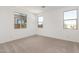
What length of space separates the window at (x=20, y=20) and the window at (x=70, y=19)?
126 inches

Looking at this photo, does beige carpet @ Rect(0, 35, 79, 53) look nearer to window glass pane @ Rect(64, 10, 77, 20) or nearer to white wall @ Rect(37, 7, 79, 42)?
white wall @ Rect(37, 7, 79, 42)

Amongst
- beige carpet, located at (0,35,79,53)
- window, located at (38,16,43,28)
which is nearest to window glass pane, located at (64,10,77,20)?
beige carpet, located at (0,35,79,53)

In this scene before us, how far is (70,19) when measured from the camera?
540cm

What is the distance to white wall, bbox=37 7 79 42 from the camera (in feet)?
17.0

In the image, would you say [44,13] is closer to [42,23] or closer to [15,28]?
[42,23]

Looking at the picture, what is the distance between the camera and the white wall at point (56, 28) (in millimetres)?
5195

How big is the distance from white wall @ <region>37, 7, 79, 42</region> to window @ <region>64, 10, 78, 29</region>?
276mm

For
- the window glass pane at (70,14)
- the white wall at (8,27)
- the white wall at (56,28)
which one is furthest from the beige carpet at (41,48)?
the window glass pane at (70,14)

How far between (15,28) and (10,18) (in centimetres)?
84

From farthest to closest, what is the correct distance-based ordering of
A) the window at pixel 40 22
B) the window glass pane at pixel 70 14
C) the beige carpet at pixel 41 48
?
the window at pixel 40 22 → the window glass pane at pixel 70 14 → the beige carpet at pixel 41 48

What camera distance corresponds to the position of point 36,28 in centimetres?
846

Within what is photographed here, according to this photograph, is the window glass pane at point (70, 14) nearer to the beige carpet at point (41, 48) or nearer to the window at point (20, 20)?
the beige carpet at point (41, 48)

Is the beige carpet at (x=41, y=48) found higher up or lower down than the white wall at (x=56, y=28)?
lower down
